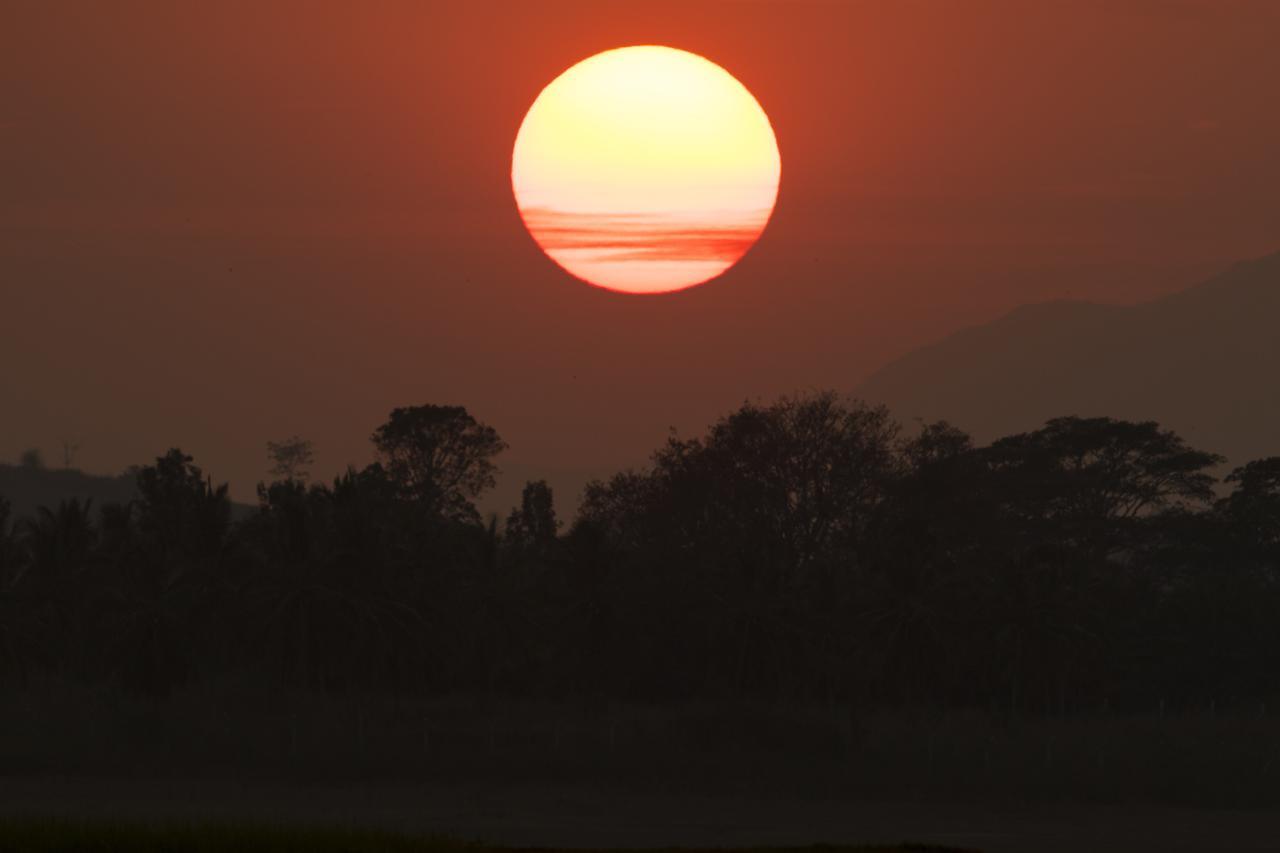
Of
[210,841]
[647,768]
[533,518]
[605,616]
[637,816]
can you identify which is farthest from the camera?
[533,518]

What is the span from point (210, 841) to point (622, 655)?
6968 centimetres

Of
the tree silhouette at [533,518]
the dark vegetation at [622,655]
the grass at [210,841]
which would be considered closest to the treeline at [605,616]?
the dark vegetation at [622,655]

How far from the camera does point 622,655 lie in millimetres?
112125

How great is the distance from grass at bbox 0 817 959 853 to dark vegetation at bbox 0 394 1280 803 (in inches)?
1995

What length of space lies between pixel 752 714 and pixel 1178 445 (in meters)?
77.9

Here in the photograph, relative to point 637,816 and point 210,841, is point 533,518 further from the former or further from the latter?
point 210,841

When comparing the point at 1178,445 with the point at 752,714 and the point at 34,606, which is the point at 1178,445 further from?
the point at 34,606

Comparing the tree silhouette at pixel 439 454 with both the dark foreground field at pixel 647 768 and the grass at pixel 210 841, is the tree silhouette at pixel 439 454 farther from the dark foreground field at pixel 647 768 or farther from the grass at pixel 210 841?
the grass at pixel 210 841

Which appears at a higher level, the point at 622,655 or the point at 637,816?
the point at 622,655

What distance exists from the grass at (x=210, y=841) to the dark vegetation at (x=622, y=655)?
50.7 metres

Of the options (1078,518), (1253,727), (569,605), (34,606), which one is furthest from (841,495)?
(34,606)

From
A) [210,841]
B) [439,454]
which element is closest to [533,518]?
[439,454]

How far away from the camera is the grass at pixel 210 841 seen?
42.3 meters

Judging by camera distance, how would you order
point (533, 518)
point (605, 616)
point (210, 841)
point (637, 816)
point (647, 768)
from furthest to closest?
point (533, 518)
point (605, 616)
point (647, 768)
point (637, 816)
point (210, 841)
